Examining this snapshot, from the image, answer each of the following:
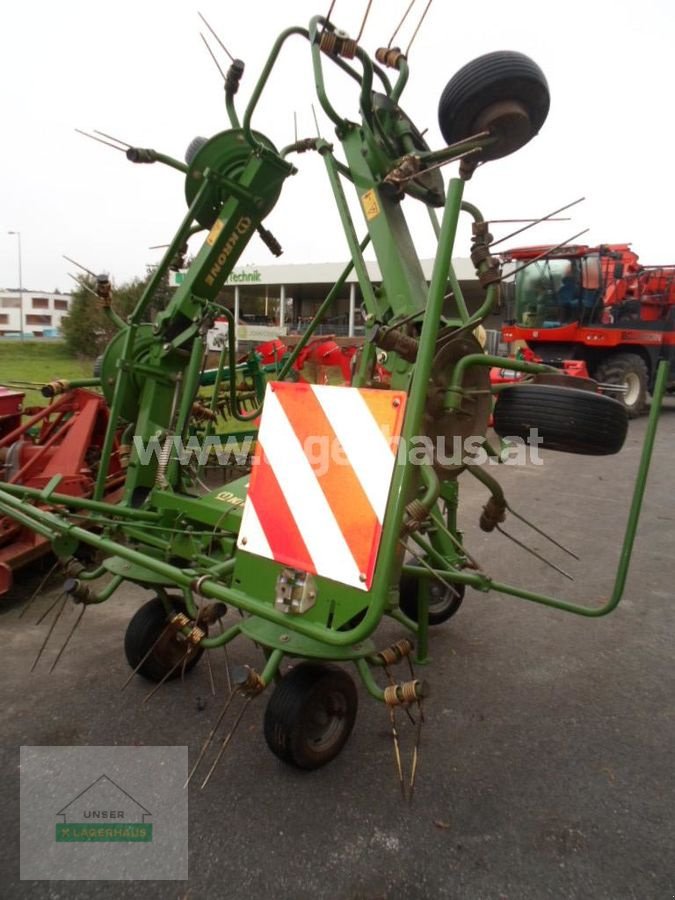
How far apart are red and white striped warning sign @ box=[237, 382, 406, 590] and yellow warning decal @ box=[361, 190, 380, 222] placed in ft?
3.85

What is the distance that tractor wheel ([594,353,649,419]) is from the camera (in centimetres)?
1111

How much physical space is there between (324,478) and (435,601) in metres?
1.63

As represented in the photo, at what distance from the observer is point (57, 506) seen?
8.61 feet

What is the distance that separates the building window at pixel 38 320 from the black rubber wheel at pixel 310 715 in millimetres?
78745

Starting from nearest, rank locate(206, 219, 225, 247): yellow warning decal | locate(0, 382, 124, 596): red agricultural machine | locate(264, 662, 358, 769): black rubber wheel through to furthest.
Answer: locate(264, 662, 358, 769): black rubber wheel < locate(206, 219, 225, 247): yellow warning decal < locate(0, 382, 124, 596): red agricultural machine

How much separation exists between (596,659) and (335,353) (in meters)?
5.01

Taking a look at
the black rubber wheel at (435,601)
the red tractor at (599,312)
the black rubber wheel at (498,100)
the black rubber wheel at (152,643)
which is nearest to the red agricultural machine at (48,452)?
the black rubber wheel at (152,643)

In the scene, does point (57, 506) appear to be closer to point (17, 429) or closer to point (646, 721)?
point (17, 429)

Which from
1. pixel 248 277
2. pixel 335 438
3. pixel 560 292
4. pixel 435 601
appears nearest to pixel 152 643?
pixel 335 438

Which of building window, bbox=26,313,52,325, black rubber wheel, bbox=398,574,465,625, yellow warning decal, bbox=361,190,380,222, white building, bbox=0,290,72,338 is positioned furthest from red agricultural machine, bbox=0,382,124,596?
building window, bbox=26,313,52,325

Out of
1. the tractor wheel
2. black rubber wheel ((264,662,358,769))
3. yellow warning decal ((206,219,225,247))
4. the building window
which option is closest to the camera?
black rubber wheel ((264,662,358,769))

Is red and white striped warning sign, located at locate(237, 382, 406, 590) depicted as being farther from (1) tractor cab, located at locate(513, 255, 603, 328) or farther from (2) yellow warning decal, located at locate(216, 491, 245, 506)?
(1) tractor cab, located at locate(513, 255, 603, 328)

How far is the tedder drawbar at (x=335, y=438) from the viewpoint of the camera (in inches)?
70.2

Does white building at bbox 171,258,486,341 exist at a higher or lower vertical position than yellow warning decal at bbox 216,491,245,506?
higher
